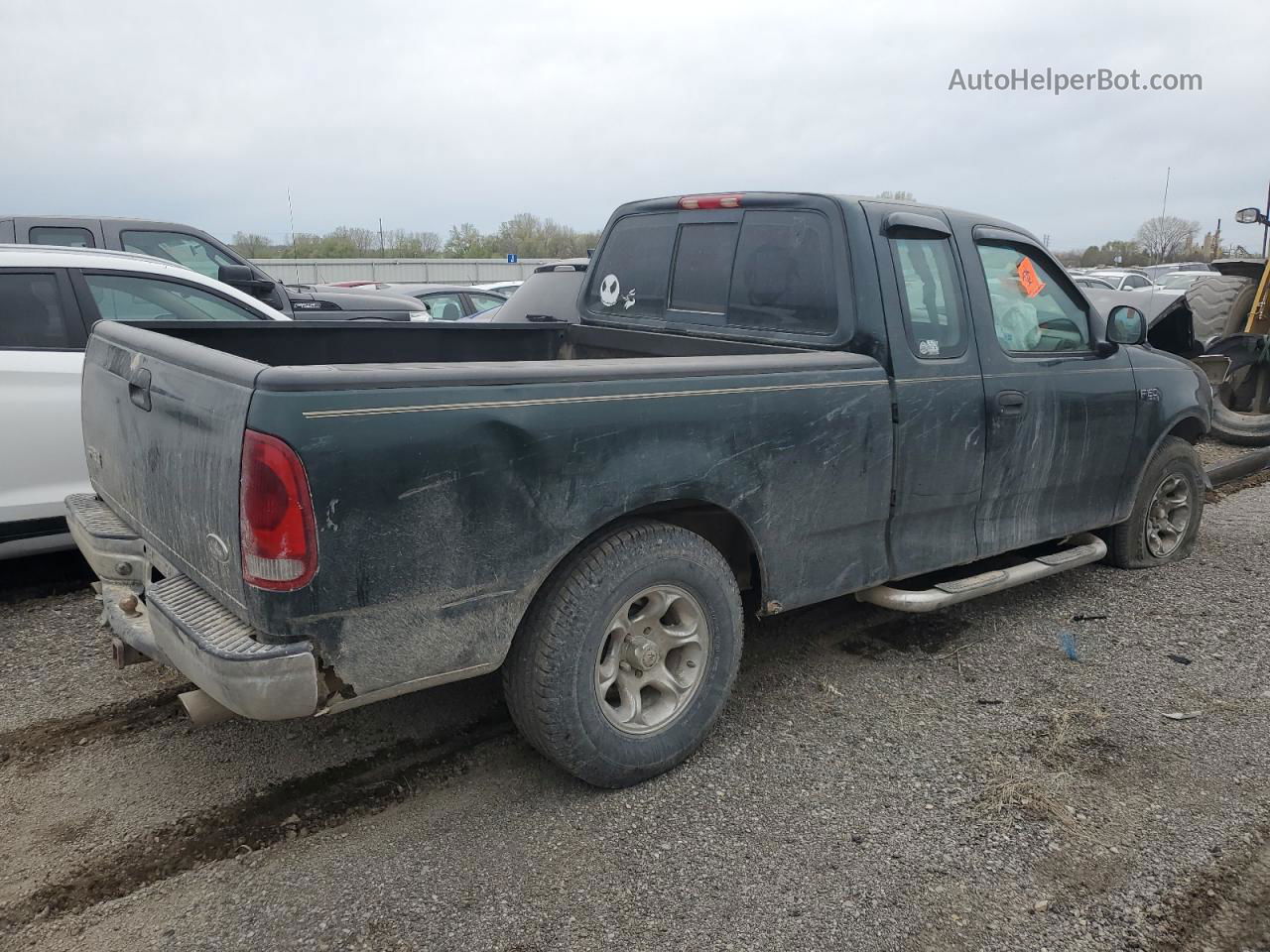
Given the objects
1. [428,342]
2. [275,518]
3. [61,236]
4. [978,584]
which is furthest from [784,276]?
[61,236]

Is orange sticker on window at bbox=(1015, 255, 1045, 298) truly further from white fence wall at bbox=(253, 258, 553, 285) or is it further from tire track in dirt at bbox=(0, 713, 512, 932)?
white fence wall at bbox=(253, 258, 553, 285)

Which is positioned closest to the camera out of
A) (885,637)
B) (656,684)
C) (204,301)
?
(656,684)

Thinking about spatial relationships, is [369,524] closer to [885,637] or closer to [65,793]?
[65,793]

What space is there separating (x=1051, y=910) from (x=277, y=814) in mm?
2328

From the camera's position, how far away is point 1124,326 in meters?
4.73

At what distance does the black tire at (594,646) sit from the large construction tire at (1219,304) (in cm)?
891

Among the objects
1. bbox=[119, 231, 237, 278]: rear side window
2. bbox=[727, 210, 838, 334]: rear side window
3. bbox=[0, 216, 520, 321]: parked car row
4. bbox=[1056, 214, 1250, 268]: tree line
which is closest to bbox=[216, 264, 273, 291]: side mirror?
bbox=[0, 216, 520, 321]: parked car row

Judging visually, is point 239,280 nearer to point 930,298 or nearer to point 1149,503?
point 930,298

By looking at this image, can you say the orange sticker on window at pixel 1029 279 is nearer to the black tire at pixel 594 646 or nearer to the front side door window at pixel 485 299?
the black tire at pixel 594 646

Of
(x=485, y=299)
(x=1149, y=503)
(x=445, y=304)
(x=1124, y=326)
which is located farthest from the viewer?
(x=485, y=299)

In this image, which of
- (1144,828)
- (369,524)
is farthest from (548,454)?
(1144,828)

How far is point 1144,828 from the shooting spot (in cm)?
311

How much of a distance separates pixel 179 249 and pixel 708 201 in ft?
23.4

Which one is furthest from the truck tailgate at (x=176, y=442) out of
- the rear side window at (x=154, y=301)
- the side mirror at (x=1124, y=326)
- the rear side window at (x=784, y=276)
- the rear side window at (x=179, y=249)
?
the rear side window at (x=179, y=249)
